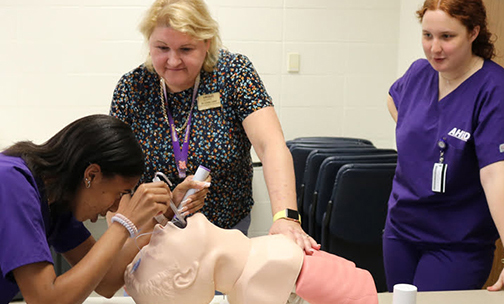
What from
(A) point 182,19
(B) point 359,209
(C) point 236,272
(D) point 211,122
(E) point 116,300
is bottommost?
(B) point 359,209

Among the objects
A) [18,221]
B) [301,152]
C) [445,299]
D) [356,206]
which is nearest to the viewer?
[18,221]

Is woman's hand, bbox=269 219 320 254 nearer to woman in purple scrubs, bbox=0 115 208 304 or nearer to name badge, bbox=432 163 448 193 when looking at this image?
woman in purple scrubs, bbox=0 115 208 304

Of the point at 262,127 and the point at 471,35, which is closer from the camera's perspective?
the point at 262,127

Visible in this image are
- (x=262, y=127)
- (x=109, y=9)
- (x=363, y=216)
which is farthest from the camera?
(x=109, y=9)

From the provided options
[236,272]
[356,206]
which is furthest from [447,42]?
[356,206]

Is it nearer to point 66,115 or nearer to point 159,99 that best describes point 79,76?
point 66,115

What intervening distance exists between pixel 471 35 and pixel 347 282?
1.10 m

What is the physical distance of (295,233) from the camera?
61.1 inches

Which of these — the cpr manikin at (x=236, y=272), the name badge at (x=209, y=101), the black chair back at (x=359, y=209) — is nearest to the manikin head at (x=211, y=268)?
the cpr manikin at (x=236, y=272)

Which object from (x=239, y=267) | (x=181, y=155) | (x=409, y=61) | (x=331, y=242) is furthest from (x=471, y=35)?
(x=409, y=61)

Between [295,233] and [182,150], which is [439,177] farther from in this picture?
[182,150]

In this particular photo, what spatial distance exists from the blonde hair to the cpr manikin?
2.20 ft

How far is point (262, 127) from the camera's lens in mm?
1872

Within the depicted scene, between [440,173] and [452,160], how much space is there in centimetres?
6
